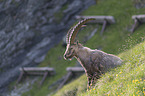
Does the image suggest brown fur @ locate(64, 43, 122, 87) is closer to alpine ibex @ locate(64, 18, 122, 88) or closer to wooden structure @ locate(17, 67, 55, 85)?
alpine ibex @ locate(64, 18, 122, 88)

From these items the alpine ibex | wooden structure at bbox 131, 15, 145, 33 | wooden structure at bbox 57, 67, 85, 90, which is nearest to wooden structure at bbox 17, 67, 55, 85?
wooden structure at bbox 57, 67, 85, 90

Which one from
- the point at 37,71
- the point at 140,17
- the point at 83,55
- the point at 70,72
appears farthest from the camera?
the point at 37,71

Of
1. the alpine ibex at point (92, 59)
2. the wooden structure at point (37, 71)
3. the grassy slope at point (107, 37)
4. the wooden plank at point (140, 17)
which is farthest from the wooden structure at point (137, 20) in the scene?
the alpine ibex at point (92, 59)

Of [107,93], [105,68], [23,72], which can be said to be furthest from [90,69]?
[23,72]

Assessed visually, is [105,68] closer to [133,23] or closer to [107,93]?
[107,93]

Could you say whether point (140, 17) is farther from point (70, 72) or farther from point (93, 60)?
point (93, 60)

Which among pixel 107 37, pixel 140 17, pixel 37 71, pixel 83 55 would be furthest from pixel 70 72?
pixel 83 55

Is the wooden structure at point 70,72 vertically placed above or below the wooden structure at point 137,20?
below

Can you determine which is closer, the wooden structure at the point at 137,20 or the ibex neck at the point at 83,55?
the ibex neck at the point at 83,55

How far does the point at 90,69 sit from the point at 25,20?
15063 millimetres

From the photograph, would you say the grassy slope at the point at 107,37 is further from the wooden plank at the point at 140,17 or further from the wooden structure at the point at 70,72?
the wooden structure at the point at 70,72

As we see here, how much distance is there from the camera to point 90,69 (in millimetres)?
9578

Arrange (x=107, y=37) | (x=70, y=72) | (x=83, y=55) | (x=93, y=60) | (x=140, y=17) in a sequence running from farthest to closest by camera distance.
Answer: (x=107, y=37), (x=140, y=17), (x=70, y=72), (x=83, y=55), (x=93, y=60)

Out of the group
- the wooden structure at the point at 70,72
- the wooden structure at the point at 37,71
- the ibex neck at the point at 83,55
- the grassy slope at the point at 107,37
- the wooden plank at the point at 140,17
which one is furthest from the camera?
the wooden structure at the point at 37,71
